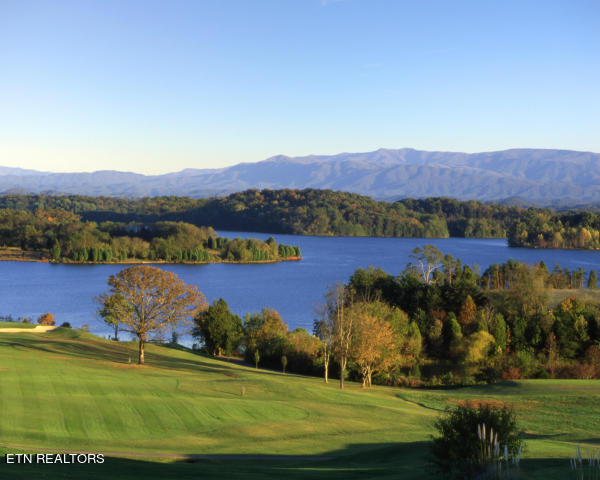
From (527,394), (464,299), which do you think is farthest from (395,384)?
(464,299)

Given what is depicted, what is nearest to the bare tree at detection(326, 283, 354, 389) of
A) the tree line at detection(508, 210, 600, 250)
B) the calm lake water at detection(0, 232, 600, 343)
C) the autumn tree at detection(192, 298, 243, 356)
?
the autumn tree at detection(192, 298, 243, 356)

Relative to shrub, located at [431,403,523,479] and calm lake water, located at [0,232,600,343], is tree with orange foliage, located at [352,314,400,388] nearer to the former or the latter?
shrub, located at [431,403,523,479]

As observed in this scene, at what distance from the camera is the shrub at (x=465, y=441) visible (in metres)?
9.23

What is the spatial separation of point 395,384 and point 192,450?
874 inches

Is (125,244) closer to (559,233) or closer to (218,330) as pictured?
(218,330)

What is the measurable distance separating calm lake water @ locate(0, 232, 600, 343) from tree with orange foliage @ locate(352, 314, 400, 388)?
23.4 m

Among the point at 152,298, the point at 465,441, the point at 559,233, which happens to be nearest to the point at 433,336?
the point at 152,298

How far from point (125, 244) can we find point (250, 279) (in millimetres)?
35641

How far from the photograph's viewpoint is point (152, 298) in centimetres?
3067

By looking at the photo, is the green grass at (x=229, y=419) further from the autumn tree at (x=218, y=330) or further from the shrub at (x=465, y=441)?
the autumn tree at (x=218, y=330)

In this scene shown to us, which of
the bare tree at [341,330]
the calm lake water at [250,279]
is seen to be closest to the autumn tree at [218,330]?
the bare tree at [341,330]

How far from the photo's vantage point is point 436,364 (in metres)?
40.2

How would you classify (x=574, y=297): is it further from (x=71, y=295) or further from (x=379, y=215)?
(x=379, y=215)

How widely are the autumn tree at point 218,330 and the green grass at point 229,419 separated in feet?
30.9
